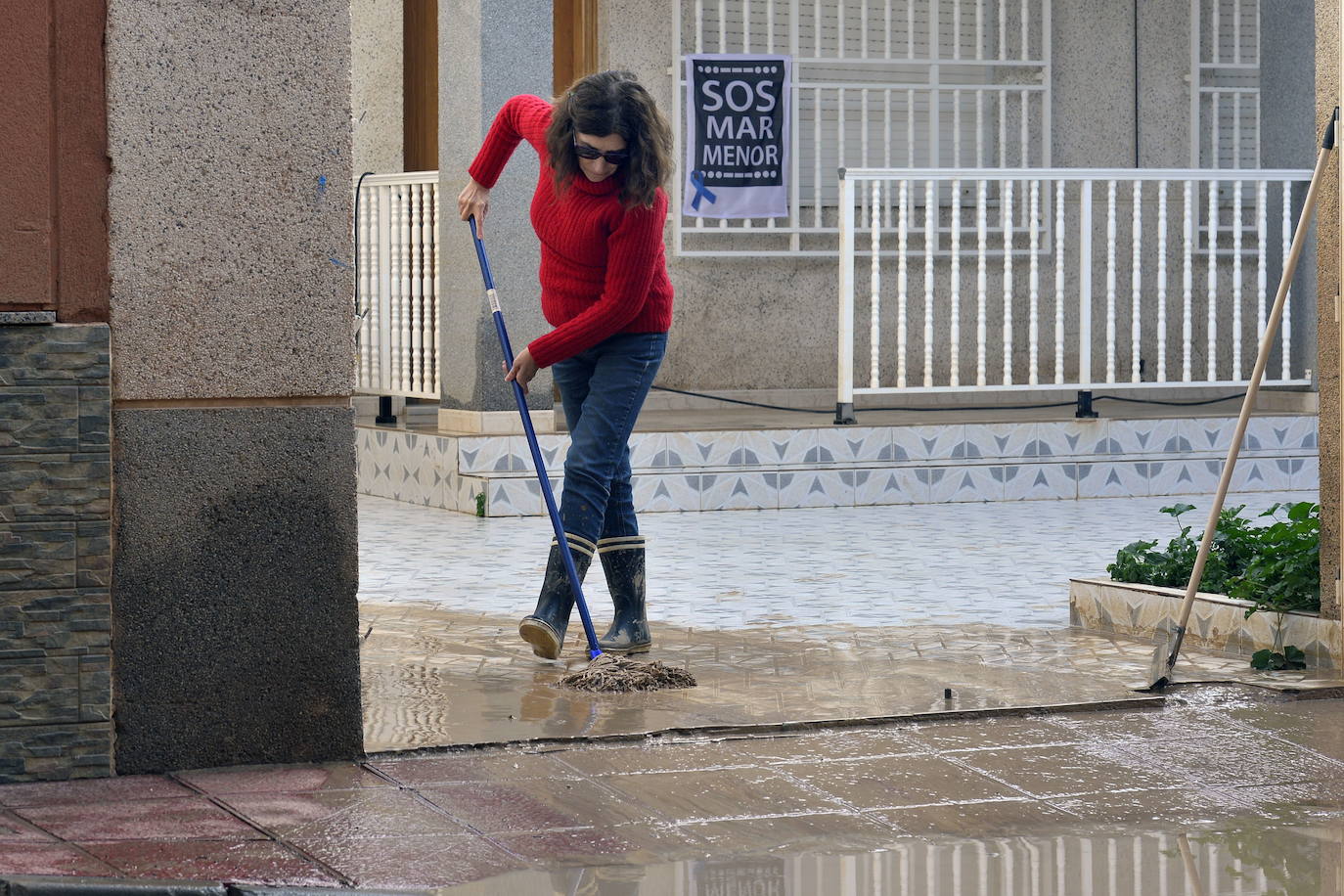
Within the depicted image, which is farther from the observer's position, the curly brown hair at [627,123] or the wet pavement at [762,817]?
the curly brown hair at [627,123]

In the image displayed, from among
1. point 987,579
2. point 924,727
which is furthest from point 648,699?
point 987,579

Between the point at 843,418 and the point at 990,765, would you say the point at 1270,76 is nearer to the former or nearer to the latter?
the point at 843,418

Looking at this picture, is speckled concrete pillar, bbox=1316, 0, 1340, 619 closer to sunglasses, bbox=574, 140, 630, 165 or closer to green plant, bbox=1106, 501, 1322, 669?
green plant, bbox=1106, 501, 1322, 669

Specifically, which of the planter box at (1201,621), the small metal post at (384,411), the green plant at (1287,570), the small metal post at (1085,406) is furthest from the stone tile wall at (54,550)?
the small metal post at (1085,406)

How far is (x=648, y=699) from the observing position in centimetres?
445

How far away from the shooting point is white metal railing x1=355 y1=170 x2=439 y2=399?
9305 millimetres

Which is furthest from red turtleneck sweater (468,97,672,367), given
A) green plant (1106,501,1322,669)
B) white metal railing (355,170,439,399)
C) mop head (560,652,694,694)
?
white metal railing (355,170,439,399)

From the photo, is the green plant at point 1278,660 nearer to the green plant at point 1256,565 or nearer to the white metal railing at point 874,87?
the green plant at point 1256,565

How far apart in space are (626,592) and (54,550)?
196 cm

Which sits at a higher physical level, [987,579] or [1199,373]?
[1199,373]

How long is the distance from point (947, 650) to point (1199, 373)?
24.9ft

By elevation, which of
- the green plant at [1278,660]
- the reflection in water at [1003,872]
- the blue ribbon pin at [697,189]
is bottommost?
the reflection in water at [1003,872]

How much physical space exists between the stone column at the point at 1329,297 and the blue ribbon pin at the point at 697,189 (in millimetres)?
6432

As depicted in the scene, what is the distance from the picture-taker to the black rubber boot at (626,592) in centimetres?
513
